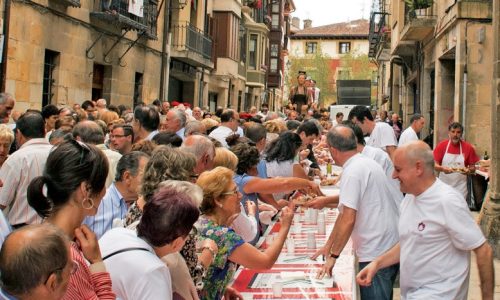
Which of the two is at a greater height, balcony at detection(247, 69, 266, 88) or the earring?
balcony at detection(247, 69, 266, 88)

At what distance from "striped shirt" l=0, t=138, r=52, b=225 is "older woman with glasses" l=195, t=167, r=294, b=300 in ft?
6.41

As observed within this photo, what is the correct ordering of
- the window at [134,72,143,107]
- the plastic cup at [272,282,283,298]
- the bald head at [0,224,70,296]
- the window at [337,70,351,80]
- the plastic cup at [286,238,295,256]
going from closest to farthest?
the bald head at [0,224,70,296]
the plastic cup at [272,282,283,298]
the plastic cup at [286,238,295,256]
the window at [134,72,143,107]
the window at [337,70,351,80]

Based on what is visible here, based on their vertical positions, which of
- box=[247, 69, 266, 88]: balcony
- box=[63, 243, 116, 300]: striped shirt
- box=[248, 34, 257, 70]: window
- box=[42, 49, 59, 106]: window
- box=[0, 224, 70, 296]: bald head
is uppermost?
box=[248, 34, 257, 70]: window

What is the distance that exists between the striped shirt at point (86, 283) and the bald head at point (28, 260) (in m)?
0.38

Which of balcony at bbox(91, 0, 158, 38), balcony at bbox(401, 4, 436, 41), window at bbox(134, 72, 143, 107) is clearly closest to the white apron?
balcony at bbox(401, 4, 436, 41)

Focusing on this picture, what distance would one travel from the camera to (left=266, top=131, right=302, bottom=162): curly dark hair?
24.5 ft

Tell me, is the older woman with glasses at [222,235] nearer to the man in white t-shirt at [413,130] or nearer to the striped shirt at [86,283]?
the striped shirt at [86,283]

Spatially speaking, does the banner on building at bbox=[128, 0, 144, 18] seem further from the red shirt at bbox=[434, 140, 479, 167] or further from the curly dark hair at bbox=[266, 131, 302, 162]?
the curly dark hair at bbox=[266, 131, 302, 162]

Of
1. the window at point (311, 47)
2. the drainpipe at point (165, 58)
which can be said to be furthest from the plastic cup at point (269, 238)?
the window at point (311, 47)

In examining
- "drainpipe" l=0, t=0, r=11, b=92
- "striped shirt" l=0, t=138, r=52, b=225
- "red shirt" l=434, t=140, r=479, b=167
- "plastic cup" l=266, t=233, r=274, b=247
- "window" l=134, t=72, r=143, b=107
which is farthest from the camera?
"window" l=134, t=72, r=143, b=107

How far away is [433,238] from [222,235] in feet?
4.42

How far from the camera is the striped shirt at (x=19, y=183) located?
5227 mm

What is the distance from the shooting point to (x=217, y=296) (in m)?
3.86

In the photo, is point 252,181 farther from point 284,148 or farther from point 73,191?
point 73,191
